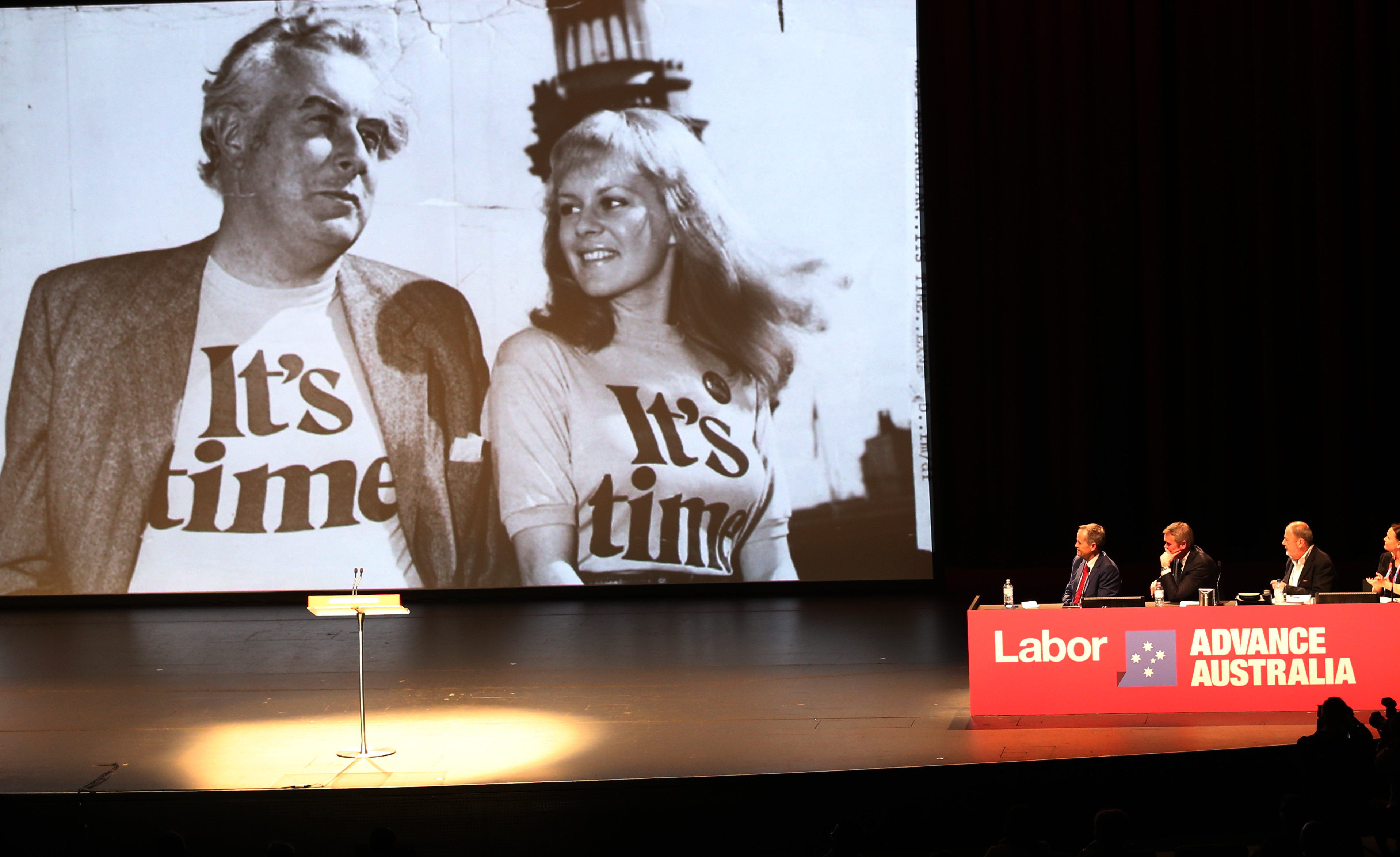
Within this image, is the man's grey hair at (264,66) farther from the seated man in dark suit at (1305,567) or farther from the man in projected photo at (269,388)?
the seated man in dark suit at (1305,567)

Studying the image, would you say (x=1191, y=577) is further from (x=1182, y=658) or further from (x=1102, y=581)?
(x=1182, y=658)

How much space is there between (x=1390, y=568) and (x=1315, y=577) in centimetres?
56

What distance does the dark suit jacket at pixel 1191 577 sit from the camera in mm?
6578

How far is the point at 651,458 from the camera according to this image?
1048 centimetres

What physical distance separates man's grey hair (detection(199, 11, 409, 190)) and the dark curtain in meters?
4.36

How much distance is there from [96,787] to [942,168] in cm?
792

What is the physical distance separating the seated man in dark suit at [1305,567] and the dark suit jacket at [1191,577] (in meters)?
0.34

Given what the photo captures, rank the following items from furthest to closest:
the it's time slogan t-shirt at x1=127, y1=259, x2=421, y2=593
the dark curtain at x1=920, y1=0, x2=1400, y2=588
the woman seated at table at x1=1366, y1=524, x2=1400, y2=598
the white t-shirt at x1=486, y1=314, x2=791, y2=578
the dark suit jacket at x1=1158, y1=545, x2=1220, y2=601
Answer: the it's time slogan t-shirt at x1=127, y1=259, x2=421, y2=593 → the dark curtain at x1=920, y1=0, x2=1400, y2=588 → the white t-shirt at x1=486, y1=314, x2=791, y2=578 → the dark suit jacket at x1=1158, y1=545, x2=1220, y2=601 → the woman seated at table at x1=1366, y1=524, x2=1400, y2=598

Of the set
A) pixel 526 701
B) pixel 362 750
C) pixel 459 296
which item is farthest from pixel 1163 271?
pixel 362 750

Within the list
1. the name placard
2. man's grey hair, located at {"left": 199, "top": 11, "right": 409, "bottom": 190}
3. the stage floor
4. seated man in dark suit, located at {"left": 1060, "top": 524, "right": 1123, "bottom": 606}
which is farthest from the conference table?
man's grey hair, located at {"left": 199, "top": 11, "right": 409, "bottom": 190}

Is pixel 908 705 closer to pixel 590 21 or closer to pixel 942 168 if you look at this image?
pixel 942 168

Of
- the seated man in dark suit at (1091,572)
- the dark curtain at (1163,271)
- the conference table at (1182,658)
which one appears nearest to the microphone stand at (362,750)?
the conference table at (1182,658)

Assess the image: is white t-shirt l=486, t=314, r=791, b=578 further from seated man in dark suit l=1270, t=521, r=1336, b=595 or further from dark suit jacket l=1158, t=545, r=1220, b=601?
seated man in dark suit l=1270, t=521, r=1336, b=595

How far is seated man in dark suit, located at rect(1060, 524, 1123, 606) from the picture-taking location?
6.72m
